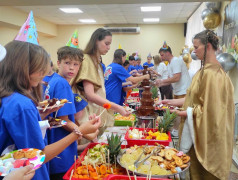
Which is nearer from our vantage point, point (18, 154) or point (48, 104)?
point (18, 154)

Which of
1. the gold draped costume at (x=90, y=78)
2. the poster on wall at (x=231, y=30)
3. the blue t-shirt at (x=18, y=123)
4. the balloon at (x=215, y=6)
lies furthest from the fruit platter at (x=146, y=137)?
the balloon at (x=215, y=6)

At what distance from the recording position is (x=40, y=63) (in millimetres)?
1014

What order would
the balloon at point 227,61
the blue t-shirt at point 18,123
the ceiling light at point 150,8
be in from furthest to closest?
the ceiling light at point 150,8 < the balloon at point 227,61 < the blue t-shirt at point 18,123

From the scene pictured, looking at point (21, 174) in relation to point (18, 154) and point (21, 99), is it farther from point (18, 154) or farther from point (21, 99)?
point (21, 99)

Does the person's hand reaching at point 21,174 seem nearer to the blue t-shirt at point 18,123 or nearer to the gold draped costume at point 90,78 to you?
the blue t-shirt at point 18,123

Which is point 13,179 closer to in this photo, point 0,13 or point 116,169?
point 116,169

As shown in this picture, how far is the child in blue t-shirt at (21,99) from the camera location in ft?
2.92

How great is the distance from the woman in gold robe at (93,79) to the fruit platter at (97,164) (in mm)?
449

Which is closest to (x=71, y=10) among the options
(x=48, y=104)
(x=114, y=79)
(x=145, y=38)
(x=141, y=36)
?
(x=141, y=36)

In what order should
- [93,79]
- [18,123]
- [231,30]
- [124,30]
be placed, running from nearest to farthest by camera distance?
[18,123]
[93,79]
[231,30]
[124,30]

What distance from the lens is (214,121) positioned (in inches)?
75.4

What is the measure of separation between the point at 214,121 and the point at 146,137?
2.13 feet

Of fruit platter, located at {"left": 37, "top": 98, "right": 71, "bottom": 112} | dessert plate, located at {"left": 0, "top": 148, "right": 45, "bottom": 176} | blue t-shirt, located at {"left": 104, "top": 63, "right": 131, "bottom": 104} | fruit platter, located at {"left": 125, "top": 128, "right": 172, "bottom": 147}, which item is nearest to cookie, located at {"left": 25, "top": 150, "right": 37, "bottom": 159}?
dessert plate, located at {"left": 0, "top": 148, "right": 45, "bottom": 176}

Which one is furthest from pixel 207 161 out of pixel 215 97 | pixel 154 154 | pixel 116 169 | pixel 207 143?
pixel 116 169
